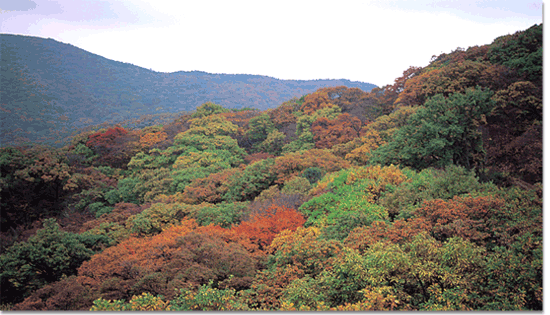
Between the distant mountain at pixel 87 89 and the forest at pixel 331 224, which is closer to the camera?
the forest at pixel 331 224

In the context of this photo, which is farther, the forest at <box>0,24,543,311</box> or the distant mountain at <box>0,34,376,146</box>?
the distant mountain at <box>0,34,376,146</box>

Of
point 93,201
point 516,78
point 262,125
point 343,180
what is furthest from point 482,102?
point 262,125

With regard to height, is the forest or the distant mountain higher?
the distant mountain

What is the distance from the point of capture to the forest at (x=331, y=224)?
441 centimetres

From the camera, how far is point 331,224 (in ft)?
24.6

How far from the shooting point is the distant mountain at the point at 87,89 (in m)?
24.1

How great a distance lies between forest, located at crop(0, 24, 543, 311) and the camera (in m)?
4.41

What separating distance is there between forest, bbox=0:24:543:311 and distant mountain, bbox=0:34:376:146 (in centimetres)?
614

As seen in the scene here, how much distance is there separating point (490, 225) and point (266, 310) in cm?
385

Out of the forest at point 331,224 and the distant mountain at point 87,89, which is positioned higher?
the distant mountain at point 87,89

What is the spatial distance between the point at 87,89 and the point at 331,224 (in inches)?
1845

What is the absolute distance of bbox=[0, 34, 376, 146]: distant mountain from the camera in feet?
79.2

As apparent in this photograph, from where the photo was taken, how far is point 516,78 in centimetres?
1038

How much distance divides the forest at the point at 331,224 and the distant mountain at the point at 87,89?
6.14m
